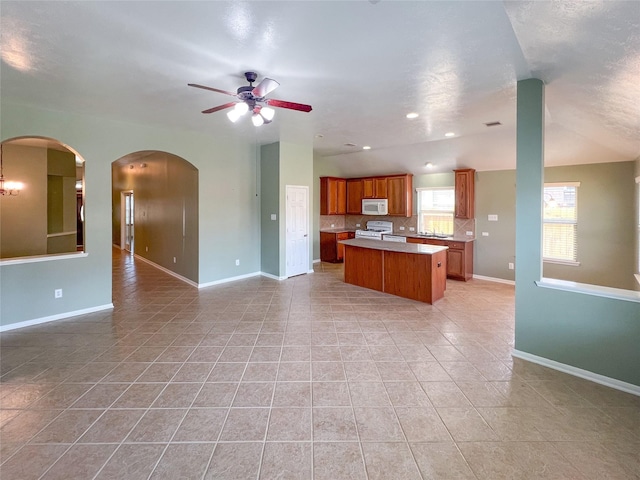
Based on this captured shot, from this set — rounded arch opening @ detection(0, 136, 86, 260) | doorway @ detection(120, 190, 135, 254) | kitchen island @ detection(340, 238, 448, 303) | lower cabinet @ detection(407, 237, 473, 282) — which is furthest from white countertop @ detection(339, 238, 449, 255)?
doorway @ detection(120, 190, 135, 254)

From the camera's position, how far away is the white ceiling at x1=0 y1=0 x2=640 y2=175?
80.7 inches

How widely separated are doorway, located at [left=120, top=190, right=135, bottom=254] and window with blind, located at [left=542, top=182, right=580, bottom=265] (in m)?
11.0

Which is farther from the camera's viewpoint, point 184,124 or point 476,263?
point 476,263

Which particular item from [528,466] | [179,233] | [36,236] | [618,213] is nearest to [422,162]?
[618,213]

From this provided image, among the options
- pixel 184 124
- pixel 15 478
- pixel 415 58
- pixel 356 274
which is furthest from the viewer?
pixel 356 274

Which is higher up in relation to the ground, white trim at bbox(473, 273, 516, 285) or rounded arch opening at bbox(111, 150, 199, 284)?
rounded arch opening at bbox(111, 150, 199, 284)

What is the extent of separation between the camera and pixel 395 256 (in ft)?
17.6

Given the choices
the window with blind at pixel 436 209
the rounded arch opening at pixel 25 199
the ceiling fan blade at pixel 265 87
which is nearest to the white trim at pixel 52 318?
the rounded arch opening at pixel 25 199

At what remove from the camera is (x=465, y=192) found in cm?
661

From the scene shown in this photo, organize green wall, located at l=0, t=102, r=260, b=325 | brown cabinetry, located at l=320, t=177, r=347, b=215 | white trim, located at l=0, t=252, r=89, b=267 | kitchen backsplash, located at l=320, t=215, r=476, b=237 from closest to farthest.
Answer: white trim, located at l=0, t=252, r=89, b=267
green wall, located at l=0, t=102, r=260, b=325
kitchen backsplash, located at l=320, t=215, r=476, b=237
brown cabinetry, located at l=320, t=177, r=347, b=215

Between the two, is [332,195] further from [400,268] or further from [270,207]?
[400,268]

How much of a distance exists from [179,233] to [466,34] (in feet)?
19.6

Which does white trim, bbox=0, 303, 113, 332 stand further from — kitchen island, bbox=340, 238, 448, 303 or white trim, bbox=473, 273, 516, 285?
white trim, bbox=473, 273, 516, 285

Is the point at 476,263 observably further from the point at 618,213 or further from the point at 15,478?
the point at 15,478
